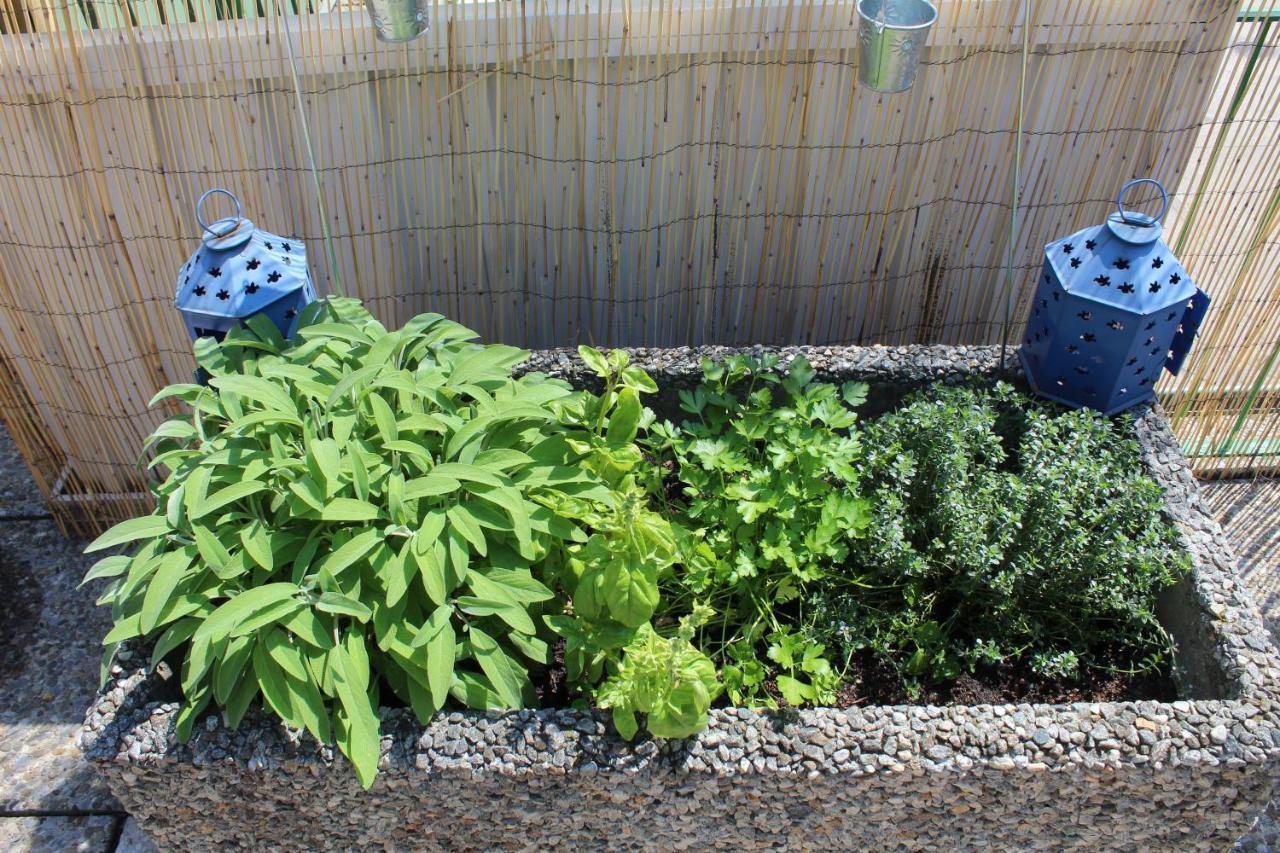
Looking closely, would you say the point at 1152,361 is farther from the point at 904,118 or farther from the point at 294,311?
the point at 294,311

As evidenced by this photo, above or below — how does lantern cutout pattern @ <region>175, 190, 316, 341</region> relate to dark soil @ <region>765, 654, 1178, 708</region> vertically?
above

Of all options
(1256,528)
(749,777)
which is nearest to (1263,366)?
(1256,528)

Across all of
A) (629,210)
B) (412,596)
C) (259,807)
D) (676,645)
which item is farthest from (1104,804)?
(629,210)

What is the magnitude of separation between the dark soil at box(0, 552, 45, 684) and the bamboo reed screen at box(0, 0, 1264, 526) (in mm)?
246

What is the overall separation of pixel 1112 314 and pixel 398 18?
6.47 ft

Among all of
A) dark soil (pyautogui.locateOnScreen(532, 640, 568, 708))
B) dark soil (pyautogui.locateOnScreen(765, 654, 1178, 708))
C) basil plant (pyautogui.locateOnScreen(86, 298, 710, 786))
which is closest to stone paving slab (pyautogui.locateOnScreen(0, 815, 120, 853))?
basil plant (pyautogui.locateOnScreen(86, 298, 710, 786))

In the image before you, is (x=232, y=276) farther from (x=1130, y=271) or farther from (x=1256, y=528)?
(x=1256, y=528)

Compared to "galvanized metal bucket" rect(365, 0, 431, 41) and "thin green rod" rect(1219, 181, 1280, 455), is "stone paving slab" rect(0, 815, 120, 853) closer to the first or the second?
"galvanized metal bucket" rect(365, 0, 431, 41)

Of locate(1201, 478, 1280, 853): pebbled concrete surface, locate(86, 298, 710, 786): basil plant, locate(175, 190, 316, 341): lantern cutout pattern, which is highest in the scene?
locate(175, 190, 316, 341): lantern cutout pattern

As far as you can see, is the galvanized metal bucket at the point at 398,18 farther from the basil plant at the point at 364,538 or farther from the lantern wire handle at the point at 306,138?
the basil plant at the point at 364,538

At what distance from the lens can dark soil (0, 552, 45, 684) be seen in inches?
132

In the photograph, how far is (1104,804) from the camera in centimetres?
233

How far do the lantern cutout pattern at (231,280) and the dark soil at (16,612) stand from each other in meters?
1.42

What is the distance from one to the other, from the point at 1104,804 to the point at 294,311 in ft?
7.58
